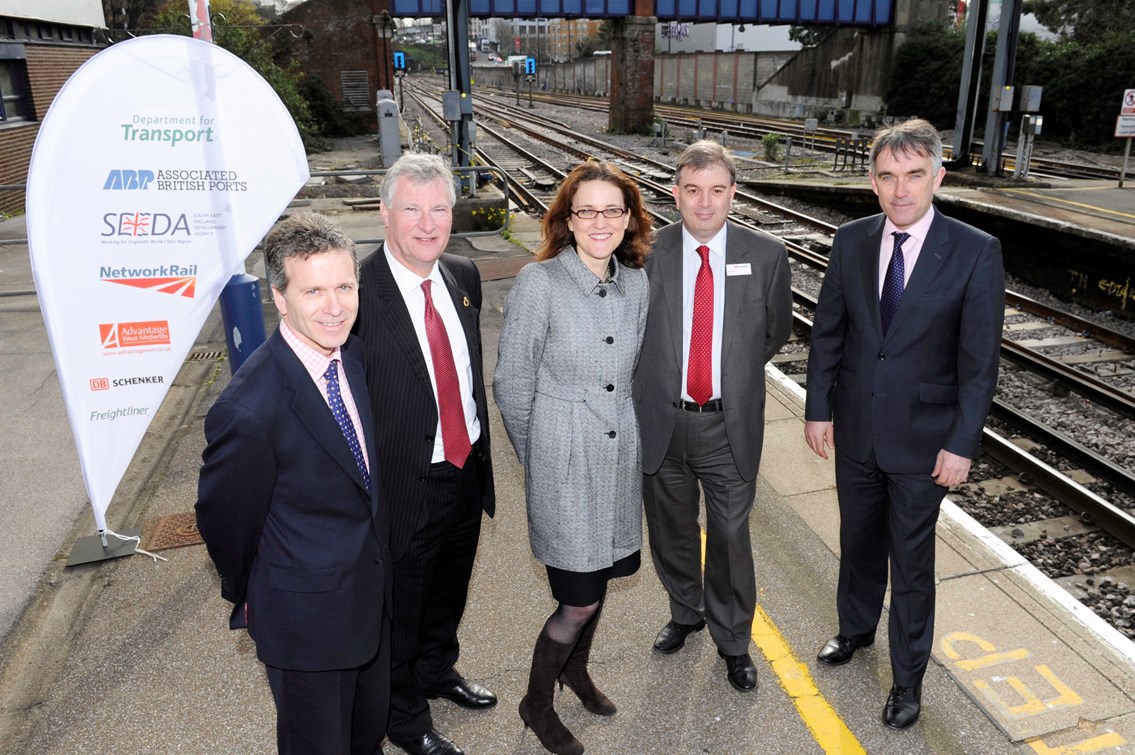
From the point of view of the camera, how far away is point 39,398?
6.91 meters

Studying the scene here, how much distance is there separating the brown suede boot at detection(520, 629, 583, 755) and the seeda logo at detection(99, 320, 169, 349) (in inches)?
112

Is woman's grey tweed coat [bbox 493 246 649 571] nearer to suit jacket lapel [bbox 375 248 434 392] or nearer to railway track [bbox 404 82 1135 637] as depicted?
suit jacket lapel [bbox 375 248 434 392]

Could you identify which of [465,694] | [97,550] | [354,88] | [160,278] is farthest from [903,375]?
[354,88]

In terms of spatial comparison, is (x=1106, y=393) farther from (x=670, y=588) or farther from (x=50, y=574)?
(x=50, y=574)

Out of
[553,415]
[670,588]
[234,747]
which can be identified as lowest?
[234,747]

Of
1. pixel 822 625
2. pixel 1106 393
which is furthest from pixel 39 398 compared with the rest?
pixel 1106 393

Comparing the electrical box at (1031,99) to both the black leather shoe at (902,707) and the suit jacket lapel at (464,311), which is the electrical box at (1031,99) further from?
the suit jacket lapel at (464,311)

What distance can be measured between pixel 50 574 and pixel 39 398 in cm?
310

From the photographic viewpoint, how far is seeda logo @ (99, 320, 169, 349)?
4.37 meters

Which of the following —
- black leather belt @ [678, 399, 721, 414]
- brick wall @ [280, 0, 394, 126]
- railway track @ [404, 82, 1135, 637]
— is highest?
brick wall @ [280, 0, 394, 126]

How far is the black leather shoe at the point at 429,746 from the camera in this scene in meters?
3.16

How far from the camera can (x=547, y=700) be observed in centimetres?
317

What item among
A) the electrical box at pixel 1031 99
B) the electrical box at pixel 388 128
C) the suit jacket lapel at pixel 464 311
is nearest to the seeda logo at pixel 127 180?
A: the suit jacket lapel at pixel 464 311

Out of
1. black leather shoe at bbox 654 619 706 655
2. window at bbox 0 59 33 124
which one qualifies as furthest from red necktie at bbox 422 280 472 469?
window at bbox 0 59 33 124
